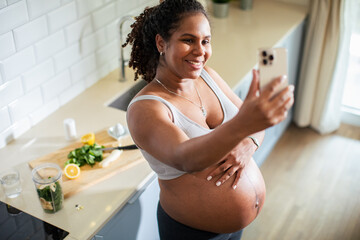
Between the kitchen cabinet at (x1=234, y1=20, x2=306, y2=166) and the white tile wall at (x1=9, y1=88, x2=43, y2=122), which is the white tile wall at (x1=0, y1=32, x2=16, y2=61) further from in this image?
the kitchen cabinet at (x1=234, y1=20, x2=306, y2=166)

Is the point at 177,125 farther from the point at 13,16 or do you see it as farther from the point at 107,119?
the point at 13,16

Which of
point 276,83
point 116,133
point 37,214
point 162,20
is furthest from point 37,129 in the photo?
point 276,83

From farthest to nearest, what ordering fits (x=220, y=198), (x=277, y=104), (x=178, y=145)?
1. (x=220, y=198)
2. (x=178, y=145)
3. (x=277, y=104)

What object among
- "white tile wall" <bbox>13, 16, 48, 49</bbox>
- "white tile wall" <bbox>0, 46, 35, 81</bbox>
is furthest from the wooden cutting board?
"white tile wall" <bbox>13, 16, 48, 49</bbox>

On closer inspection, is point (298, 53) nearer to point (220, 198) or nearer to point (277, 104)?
point (220, 198)

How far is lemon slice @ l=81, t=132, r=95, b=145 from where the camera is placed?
191cm

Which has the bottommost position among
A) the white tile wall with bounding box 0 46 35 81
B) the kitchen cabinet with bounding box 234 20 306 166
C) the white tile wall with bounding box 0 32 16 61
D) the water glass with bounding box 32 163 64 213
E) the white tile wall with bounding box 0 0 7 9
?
the kitchen cabinet with bounding box 234 20 306 166

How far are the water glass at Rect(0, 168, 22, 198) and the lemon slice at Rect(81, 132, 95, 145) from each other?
0.32 meters

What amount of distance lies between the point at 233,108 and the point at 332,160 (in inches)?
68.9

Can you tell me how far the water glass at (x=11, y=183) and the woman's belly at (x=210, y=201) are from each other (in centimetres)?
57

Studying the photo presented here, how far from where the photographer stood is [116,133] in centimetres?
199

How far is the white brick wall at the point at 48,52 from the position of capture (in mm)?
1849

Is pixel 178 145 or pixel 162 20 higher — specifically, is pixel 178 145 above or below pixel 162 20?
below

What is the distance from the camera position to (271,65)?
1.07 m
